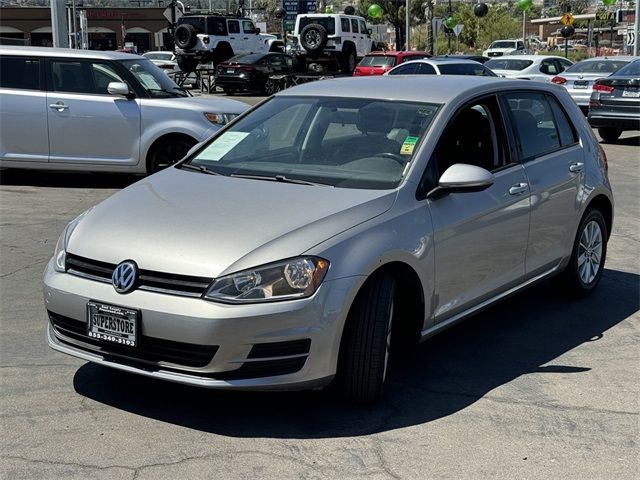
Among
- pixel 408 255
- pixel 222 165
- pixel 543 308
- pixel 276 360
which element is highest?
pixel 222 165

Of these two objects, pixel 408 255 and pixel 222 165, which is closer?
pixel 408 255

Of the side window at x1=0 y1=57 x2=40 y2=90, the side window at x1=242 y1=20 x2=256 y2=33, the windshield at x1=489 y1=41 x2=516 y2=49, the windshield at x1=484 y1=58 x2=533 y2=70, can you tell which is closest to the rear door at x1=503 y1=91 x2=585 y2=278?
the side window at x1=0 y1=57 x2=40 y2=90

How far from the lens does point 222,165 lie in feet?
18.6

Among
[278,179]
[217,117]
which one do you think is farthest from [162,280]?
[217,117]

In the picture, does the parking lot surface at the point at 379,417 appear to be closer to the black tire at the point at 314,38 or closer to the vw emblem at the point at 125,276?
the vw emblem at the point at 125,276

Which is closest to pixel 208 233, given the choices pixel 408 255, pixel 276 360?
pixel 276 360

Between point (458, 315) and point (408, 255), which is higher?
point (408, 255)

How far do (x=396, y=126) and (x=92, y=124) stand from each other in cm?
680

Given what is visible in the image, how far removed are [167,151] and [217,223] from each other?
724 cm

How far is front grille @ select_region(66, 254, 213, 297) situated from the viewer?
14.0 ft

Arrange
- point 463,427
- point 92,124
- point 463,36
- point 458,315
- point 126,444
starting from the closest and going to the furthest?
1. point 126,444
2. point 463,427
3. point 458,315
4. point 92,124
5. point 463,36

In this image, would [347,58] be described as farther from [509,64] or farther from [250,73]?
[509,64]

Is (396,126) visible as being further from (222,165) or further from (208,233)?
(208,233)

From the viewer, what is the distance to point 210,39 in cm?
3575
